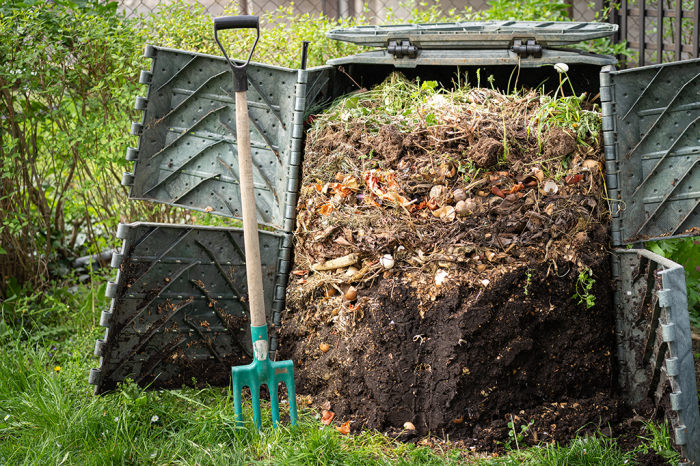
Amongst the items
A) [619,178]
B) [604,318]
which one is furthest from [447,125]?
[604,318]

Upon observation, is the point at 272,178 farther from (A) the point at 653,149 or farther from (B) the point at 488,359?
(A) the point at 653,149

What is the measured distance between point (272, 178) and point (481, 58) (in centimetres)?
124

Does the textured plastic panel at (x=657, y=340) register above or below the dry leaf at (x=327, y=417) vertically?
above

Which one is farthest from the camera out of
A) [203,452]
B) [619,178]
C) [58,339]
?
[58,339]

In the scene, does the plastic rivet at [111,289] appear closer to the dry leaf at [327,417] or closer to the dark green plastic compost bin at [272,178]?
the dark green plastic compost bin at [272,178]

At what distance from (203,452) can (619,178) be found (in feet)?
7.49

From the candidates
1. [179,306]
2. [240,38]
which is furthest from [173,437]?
[240,38]

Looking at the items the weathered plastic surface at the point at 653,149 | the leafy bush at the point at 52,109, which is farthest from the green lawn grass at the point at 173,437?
the leafy bush at the point at 52,109

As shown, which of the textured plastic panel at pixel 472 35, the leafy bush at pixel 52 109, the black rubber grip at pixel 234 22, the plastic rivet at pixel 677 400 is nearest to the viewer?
the plastic rivet at pixel 677 400

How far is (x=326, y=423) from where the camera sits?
2.79 m

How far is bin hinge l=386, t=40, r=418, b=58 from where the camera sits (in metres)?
3.02

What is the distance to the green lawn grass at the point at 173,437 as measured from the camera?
2473 mm

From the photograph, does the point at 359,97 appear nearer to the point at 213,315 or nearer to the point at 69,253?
the point at 213,315

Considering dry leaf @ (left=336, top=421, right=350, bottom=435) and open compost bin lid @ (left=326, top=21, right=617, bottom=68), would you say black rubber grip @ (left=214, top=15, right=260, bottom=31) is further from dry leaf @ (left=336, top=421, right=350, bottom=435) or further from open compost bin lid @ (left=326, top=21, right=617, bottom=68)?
dry leaf @ (left=336, top=421, right=350, bottom=435)
